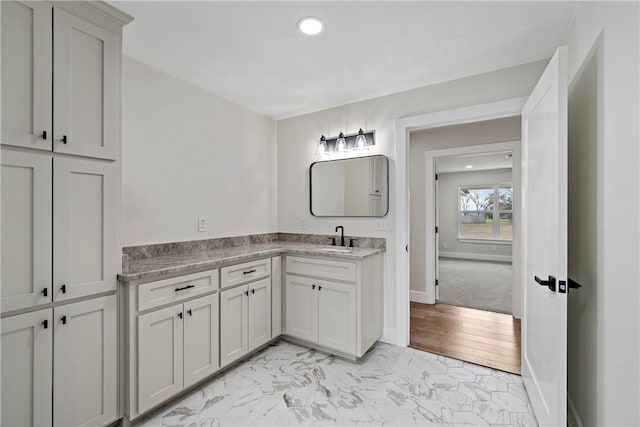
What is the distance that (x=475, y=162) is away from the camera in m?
6.89

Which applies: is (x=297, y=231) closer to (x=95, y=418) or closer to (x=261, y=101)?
(x=261, y=101)

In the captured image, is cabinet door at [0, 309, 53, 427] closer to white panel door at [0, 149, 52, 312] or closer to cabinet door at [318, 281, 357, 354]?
white panel door at [0, 149, 52, 312]

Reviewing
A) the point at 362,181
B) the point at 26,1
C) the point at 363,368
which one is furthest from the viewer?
the point at 362,181

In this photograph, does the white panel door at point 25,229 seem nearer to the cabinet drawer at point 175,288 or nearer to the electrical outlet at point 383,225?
the cabinet drawer at point 175,288

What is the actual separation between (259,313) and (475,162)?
6221mm

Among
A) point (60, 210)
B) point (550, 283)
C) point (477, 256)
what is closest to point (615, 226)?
point (550, 283)

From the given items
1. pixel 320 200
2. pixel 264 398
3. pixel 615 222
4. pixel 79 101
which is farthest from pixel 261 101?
pixel 615 222

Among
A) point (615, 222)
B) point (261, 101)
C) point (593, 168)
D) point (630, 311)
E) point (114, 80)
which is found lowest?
point (630, 311)

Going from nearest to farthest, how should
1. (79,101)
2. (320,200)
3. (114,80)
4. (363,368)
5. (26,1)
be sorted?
1. (26,1)
2. (79,101)
3. (114,80)
4. (363,368)
5. (320,200)

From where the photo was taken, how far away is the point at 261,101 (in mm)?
3129

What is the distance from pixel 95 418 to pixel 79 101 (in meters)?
1.68

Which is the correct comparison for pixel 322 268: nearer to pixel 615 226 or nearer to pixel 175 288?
pixel 175 288

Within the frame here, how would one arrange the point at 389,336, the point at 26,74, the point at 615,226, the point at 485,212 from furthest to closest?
1. the point at 485,212
2. the point at 389,336
3. the point at 26,74
4. the point at 615,226

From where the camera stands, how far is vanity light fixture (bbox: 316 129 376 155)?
120 inches
